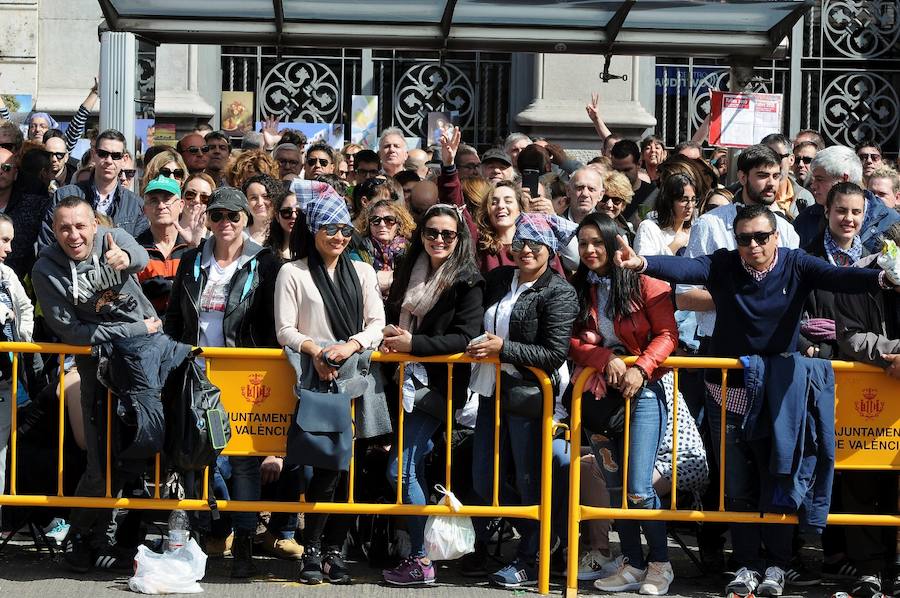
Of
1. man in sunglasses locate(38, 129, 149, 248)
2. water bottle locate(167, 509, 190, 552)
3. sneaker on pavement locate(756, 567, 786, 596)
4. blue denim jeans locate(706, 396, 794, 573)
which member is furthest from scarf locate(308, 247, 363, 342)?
sneaker on pavement locate(756, 567, 786, 596)

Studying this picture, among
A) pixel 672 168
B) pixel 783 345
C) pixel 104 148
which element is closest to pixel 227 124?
pixel 104 148

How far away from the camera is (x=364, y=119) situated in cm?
1573

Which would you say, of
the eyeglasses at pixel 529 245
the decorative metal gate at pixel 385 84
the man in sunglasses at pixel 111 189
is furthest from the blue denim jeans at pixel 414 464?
the decorative metal gate at pixel 385 84

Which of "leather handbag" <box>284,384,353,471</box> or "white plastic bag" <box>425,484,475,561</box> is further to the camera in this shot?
"white plastic bag" <box>425,484,475,561</box>

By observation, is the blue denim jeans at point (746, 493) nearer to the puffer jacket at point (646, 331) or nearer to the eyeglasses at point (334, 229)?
the puffer jacket at point (646, 331)

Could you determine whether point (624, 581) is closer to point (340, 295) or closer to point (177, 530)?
point (340, 295)

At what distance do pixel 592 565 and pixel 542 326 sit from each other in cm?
142

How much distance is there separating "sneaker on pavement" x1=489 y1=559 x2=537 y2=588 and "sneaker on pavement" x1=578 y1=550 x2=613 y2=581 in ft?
0.98

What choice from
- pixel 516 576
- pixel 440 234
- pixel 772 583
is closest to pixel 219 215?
pixel 440 234

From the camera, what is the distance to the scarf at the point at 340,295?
299 inches

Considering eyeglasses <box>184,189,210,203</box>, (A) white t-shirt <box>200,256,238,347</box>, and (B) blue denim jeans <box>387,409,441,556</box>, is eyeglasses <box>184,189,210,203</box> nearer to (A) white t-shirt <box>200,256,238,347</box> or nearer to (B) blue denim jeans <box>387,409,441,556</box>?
(A) white t-shirt <box>200,256,238,347</box>

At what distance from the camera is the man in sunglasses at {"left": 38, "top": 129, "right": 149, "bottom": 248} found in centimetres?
954

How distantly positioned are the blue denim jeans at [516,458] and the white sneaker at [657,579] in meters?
0.61

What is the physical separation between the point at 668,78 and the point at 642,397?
379 inches
